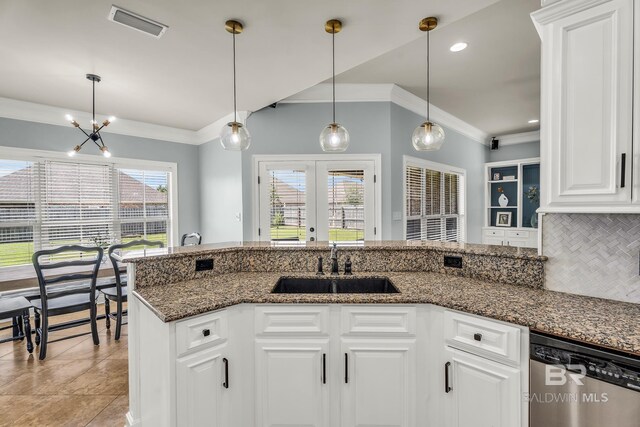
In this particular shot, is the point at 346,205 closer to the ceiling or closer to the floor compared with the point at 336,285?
closer to the ceiling

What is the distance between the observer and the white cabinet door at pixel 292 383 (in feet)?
5.16

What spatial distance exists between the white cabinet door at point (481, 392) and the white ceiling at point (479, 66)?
238 cm

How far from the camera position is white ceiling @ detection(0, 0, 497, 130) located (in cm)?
196

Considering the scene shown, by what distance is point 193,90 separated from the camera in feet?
11.1

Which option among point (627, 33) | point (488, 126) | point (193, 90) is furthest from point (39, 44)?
point (488, 126)

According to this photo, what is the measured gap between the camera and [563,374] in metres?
1.17

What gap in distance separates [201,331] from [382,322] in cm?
89

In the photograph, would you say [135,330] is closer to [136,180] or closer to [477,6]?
[477,6]

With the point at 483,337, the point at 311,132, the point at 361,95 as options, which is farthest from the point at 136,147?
the point at 483,337

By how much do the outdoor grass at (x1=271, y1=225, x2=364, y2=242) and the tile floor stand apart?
6.51ft

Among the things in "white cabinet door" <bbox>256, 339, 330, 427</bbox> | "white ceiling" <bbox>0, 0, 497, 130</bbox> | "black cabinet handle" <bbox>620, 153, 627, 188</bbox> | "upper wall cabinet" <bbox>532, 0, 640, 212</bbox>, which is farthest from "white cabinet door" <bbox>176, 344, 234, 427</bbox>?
"white ceiling" <bbox>0, 0, 497, 130</bbox>

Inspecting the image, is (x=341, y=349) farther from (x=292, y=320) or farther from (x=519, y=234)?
(x=519, y=234)

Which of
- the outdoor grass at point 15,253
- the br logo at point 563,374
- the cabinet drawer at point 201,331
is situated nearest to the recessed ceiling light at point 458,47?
the br logo at point 563,374

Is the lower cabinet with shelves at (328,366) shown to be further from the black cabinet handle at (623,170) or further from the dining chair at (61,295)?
the dining chair at (61,295)
